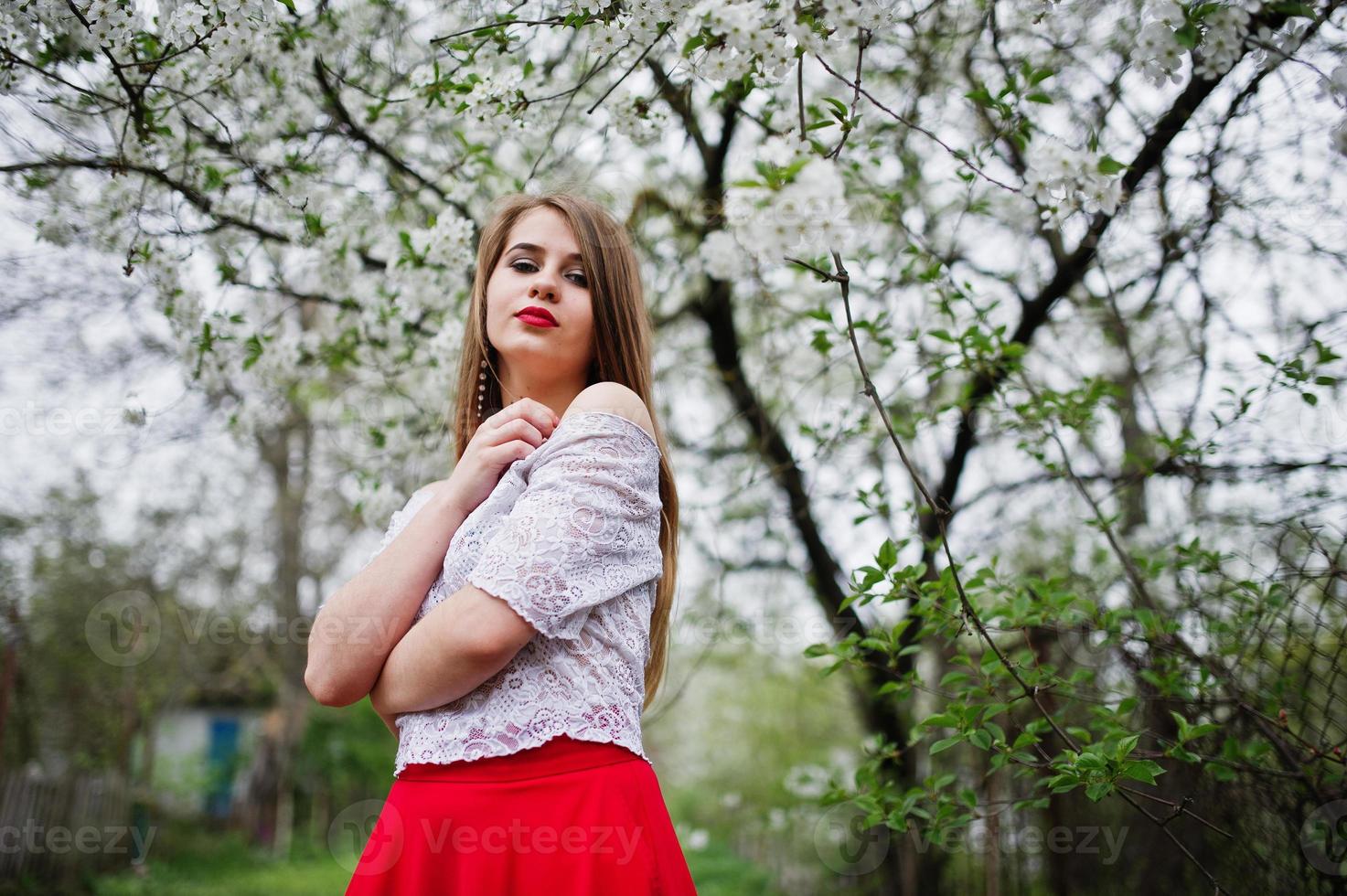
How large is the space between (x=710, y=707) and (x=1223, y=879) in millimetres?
8292

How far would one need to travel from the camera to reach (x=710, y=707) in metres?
10.6

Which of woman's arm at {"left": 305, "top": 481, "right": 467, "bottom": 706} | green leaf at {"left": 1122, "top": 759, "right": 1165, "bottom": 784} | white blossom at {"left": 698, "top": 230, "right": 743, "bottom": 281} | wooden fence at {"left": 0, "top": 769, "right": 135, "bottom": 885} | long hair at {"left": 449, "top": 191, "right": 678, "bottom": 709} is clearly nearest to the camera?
woman's arm at {"left": 305, "top": 481, "right": 467, "bottom": 706}

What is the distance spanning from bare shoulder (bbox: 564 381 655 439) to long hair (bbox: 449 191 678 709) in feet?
0.45

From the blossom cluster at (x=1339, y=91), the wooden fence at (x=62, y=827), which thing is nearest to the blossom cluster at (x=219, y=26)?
the blossom cluster at (x=1339, y=91)

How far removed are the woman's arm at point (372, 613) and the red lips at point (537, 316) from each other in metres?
0.37


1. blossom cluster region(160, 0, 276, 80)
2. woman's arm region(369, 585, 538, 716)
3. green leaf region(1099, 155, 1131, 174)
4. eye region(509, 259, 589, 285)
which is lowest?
woman's arm region(369, 585, 538, 716)

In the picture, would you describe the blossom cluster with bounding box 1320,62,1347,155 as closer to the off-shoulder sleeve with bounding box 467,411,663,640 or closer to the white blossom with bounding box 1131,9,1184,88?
the white blossom with bounding box 1131,9,1184,88

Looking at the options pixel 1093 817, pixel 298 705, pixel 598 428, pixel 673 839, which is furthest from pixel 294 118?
pixel 298 705

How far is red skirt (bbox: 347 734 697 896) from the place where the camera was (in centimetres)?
109

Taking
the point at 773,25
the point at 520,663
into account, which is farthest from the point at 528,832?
the point at 773,25

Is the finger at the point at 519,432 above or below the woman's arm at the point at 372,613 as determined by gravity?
above

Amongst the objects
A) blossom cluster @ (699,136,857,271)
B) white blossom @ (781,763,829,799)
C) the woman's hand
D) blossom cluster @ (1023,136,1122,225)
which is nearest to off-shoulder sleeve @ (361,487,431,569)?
the woman's hand

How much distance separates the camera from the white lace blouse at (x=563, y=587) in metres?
1.10

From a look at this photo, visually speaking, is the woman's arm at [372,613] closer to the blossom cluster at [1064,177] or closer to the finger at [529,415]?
the finger at [529,415]
